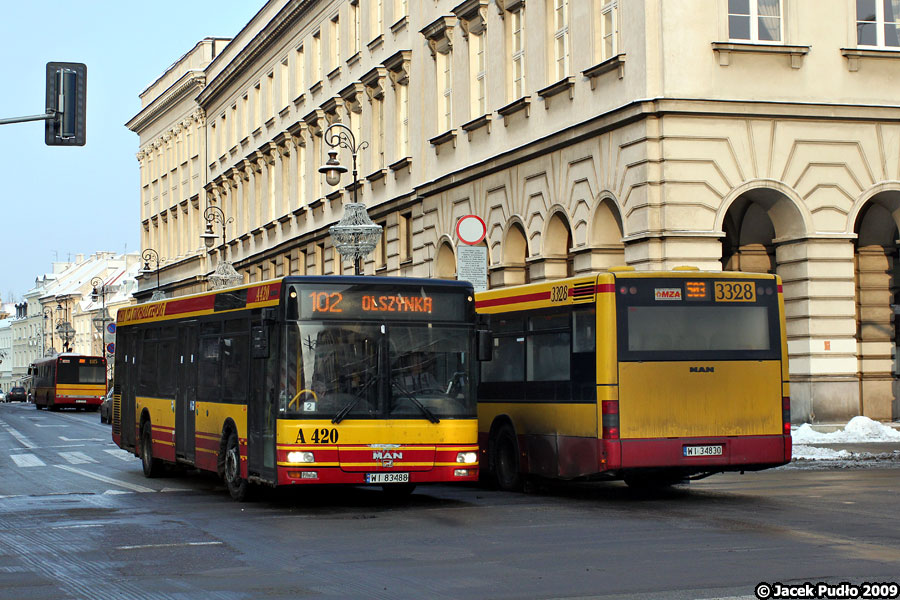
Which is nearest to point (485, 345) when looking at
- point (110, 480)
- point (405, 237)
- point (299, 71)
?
point (110, 480)

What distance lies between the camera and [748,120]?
90.3 feet

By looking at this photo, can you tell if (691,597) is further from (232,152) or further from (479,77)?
(232,152)

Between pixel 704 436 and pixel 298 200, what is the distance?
3846 centimetres

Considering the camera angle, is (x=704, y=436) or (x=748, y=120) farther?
(x=748, y=120)

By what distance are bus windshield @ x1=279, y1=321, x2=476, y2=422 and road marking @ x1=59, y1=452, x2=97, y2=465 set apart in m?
11.2

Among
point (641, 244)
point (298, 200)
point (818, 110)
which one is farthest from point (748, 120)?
point (298, 200)

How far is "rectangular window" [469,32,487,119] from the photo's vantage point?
36156 millimetres

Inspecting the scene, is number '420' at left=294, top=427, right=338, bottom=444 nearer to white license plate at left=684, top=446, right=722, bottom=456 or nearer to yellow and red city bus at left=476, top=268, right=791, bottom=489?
yellow and red city bus at left=476, top=268, right=791, bottom=489

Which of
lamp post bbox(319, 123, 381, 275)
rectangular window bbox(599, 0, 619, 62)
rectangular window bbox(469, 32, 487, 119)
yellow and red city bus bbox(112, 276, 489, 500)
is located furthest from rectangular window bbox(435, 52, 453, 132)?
yellow and red city bus bbox(112, 276, 489, 500)

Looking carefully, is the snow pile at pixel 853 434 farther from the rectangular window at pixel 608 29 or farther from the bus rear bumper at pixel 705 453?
the bus rear bumper at pixel 705 453

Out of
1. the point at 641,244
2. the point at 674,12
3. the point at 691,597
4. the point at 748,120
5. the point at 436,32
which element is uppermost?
the point at 436,32

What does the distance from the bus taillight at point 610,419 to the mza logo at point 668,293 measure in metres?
1.33

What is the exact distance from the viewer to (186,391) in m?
19.7

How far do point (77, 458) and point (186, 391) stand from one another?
8.41 meters
